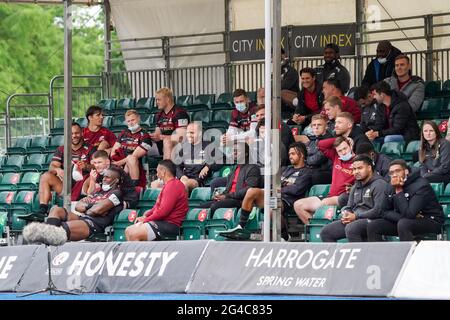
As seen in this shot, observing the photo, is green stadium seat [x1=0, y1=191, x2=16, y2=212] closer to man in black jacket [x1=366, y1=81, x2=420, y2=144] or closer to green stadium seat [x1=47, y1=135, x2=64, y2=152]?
green stadium seat [x1=47, y1=135, x2=64, y2=152]

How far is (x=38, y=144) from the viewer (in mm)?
24906

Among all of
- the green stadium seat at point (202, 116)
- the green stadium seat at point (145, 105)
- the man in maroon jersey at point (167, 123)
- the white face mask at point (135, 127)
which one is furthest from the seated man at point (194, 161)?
the green stadium seat at point (145, 105)

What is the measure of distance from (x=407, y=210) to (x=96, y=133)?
24.8 feet

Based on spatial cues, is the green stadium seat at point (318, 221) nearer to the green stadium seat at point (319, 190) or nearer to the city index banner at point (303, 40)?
the green stadium seat at point (319, 190)

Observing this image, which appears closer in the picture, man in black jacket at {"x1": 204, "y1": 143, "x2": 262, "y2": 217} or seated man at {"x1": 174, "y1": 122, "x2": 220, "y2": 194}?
man in black jacket at {"x1": 204, "y1": 143, "x2": 262, "y2": 217}

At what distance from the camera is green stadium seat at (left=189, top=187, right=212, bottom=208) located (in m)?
19.8

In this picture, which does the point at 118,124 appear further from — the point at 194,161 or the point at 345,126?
the point at 345,126

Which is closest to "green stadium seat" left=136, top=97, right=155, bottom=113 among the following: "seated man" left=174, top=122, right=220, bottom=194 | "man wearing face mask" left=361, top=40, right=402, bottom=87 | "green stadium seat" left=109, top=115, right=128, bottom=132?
"green stadium seat" left=109, top=115, right=128, bottom=132

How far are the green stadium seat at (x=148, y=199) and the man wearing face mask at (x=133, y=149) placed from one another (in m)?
0.48

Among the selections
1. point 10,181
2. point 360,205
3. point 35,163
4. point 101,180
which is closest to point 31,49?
point 35,163

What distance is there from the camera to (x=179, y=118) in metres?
21.9

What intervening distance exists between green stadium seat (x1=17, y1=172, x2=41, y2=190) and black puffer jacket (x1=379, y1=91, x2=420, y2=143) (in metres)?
6.58
